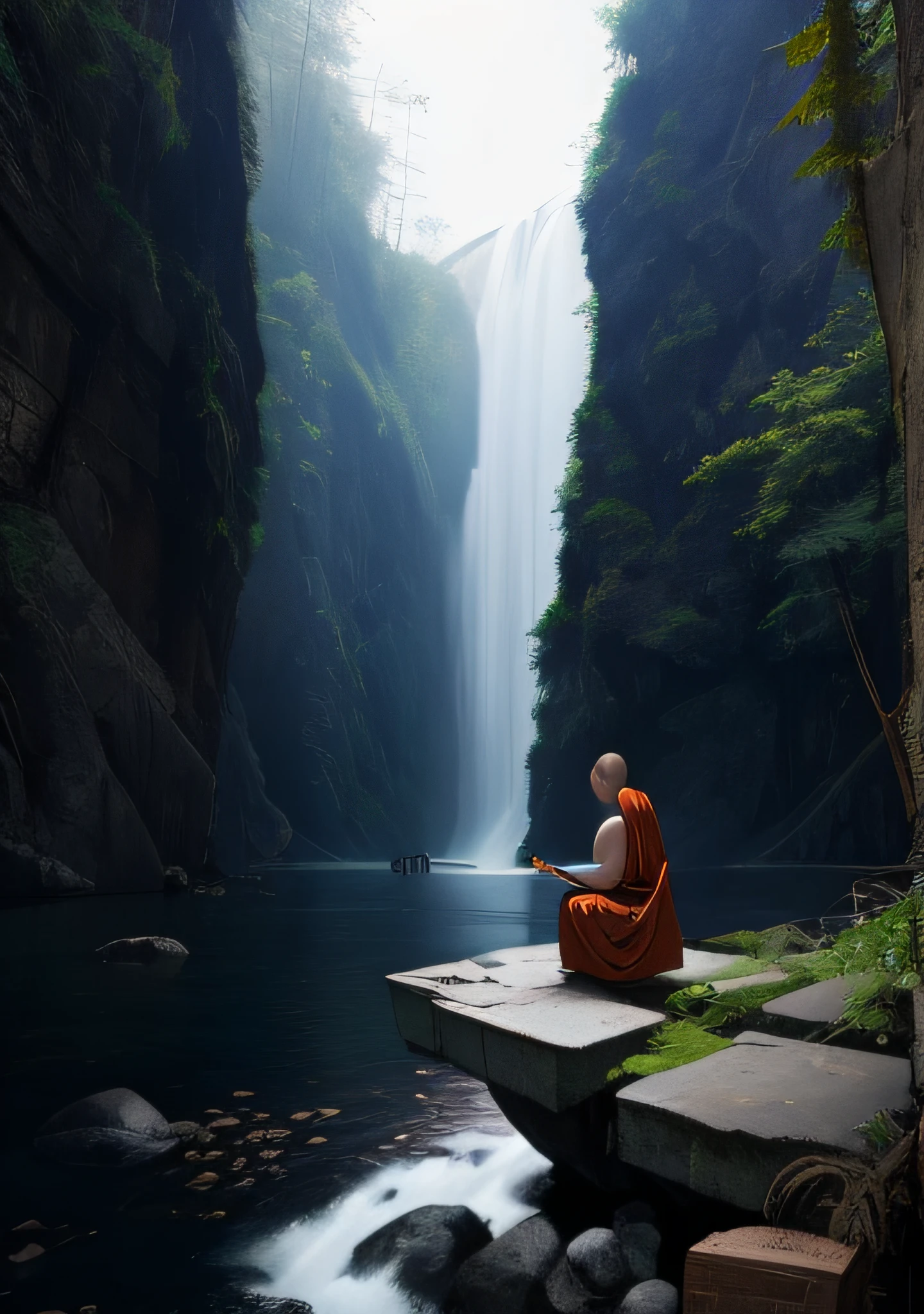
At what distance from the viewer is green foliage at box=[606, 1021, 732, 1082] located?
3.13 m

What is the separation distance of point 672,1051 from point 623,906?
1080mm

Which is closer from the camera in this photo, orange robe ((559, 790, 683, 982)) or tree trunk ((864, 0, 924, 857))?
tree trunk ((864, 0, 924, 857))

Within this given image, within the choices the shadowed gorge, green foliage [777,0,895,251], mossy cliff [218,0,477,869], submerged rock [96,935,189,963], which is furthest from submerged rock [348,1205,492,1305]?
mossy cliff [218,0,477,869]

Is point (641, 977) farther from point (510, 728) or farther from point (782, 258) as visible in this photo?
point (510, 728)

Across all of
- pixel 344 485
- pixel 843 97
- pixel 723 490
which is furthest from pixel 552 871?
pixel 344 485

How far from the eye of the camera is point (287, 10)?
48875 millimetres

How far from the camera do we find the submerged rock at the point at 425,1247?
3.22 m

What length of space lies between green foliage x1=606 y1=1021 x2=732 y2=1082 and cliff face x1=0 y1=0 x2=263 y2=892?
1339 cm

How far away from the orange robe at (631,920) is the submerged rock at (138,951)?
22.3ft

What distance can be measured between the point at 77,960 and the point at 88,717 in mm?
7330

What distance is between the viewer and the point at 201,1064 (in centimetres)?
582

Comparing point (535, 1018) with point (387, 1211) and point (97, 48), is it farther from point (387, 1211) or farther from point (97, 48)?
point (97, 48)

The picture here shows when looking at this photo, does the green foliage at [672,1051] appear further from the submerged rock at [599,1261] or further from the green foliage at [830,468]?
the green foliage at [830,468]

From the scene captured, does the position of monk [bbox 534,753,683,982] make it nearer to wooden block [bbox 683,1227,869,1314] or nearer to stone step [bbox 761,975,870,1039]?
stone step [bbox 761,975,870,1039]
